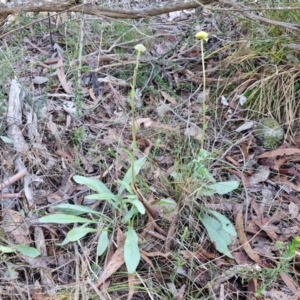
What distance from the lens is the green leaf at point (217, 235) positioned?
1584 mm

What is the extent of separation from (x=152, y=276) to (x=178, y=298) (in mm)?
117

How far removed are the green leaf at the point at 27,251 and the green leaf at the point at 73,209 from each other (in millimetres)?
173

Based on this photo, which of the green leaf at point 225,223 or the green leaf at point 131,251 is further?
the green leaf at point 225,223

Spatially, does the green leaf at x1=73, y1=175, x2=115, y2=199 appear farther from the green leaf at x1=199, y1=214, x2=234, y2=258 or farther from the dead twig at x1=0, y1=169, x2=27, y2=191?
the green leaf at x1=199, y1=214, x2=234, y2=258

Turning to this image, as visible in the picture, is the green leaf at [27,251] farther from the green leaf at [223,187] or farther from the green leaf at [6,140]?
the green leaf at [223,187]

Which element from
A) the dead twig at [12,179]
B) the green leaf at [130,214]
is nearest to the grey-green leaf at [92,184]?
the green leaf at [130,214]

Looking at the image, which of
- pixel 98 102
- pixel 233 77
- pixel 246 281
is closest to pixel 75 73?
pixel 98 102

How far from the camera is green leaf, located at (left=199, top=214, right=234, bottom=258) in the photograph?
158cm

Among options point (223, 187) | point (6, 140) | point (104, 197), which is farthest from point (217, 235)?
point (6, 140)

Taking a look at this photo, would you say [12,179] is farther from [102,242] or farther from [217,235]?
[217,235]

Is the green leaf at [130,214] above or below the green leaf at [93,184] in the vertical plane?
below

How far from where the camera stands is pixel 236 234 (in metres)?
1.64

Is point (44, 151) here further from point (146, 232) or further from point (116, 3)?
point (116, 3)

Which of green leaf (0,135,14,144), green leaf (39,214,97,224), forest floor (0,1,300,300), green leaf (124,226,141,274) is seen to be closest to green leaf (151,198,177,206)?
forest floor (0,1,300,300)
